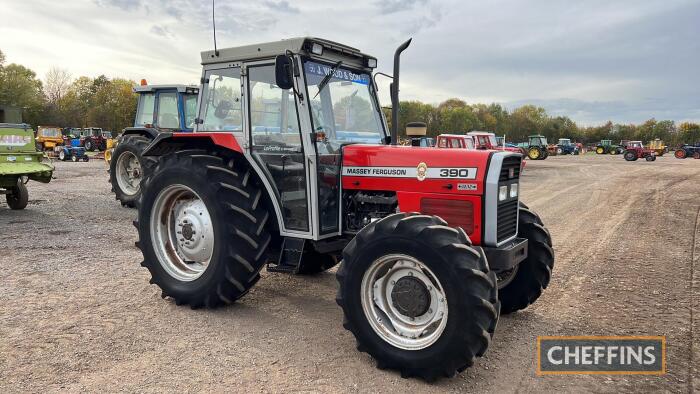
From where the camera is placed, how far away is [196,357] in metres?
3.68

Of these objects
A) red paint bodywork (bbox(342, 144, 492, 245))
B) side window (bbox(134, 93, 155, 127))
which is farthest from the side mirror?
side window (bbox(134, 93, 155, 127))

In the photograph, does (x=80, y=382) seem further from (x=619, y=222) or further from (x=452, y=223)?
(x=619, y=222)

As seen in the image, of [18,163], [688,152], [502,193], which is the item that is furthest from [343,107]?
[688,152]

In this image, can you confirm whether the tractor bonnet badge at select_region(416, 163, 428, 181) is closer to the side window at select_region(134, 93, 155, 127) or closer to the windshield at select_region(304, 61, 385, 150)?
the windshield at select_region(304, 61, 385, 150)

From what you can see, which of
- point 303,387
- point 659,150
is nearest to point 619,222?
point 303,387

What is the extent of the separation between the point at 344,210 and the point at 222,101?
1.63 meters

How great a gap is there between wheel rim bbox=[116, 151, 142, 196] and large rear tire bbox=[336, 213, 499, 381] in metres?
9.09

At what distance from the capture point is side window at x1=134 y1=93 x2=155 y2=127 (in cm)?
1170

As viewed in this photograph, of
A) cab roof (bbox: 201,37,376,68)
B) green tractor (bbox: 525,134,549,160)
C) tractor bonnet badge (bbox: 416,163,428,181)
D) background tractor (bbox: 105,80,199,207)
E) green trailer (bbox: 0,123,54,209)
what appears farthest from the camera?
green tractor (bbox: 525,134,549,160)

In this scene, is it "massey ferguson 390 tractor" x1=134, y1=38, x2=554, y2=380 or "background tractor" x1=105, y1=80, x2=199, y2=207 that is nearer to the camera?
"massey ferguson 390 tractor" x1=134, y1=38, x2=554, y2=380

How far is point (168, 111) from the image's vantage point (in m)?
11.5

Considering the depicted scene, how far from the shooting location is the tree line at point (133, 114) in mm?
56531

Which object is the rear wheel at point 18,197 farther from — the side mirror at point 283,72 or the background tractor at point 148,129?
the side mirror at point 283,72

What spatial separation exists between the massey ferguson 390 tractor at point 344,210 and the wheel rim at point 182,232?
1 cm
